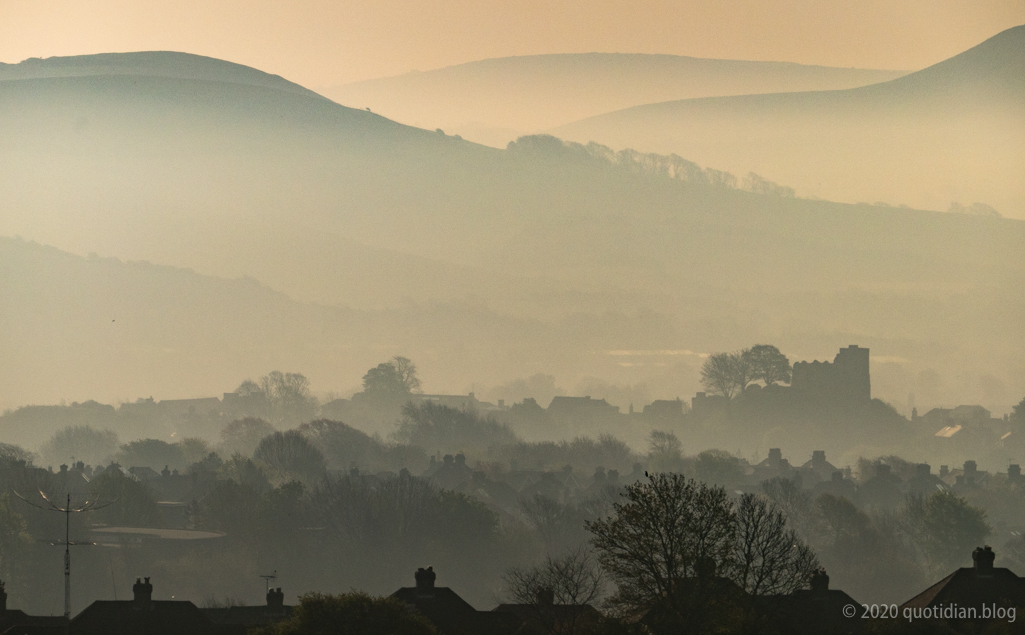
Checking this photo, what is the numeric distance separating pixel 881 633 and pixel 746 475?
430 feet

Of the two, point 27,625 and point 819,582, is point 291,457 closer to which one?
point 27,625

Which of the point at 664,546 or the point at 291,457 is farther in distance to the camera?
the point at 291,457

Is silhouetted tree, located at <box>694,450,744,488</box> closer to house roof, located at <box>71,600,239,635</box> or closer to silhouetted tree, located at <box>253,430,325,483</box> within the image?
silhouetted tree, located at <box>253,430,325,483</box>

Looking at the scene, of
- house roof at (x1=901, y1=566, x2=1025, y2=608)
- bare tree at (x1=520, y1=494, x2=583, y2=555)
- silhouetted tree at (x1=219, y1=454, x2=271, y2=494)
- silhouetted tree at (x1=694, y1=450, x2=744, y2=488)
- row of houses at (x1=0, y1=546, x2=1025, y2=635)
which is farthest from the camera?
silhouetted tree at (x1=694, y1=450, x2=744, y2=488)

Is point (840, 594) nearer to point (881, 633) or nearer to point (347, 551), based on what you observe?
point (881, 633)

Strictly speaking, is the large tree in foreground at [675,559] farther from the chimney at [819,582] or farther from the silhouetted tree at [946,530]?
the silhouetted tree at [946,530]

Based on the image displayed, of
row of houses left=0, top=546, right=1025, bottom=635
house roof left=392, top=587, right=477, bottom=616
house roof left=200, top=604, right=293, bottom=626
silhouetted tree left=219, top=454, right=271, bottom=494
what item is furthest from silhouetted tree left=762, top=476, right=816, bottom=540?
house roof left=392, top=587, right=477, bottom=616

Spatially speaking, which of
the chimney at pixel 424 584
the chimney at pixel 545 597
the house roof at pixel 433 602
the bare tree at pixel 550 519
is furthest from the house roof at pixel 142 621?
the bare tree at pixel 550 519

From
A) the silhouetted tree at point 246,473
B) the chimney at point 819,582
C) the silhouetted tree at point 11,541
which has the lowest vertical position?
the chimney at point 819,582

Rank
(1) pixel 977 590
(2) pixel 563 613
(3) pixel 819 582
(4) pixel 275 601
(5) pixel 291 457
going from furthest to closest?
1. (5) pixel 291 457
2. (4) pixel 275 601
3. (3) pixel 819 582
4. (1) pixel 977 590
5. (2) pixel 563 613

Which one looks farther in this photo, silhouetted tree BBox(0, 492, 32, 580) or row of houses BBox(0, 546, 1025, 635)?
silhouetted tree BBox(0, 492, 32, 580)

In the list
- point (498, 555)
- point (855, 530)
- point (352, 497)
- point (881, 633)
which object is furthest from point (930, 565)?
point (881, 633)

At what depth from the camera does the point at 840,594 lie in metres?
61.6

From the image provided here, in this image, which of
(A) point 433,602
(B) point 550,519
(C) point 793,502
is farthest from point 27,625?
(C) point 793,502
